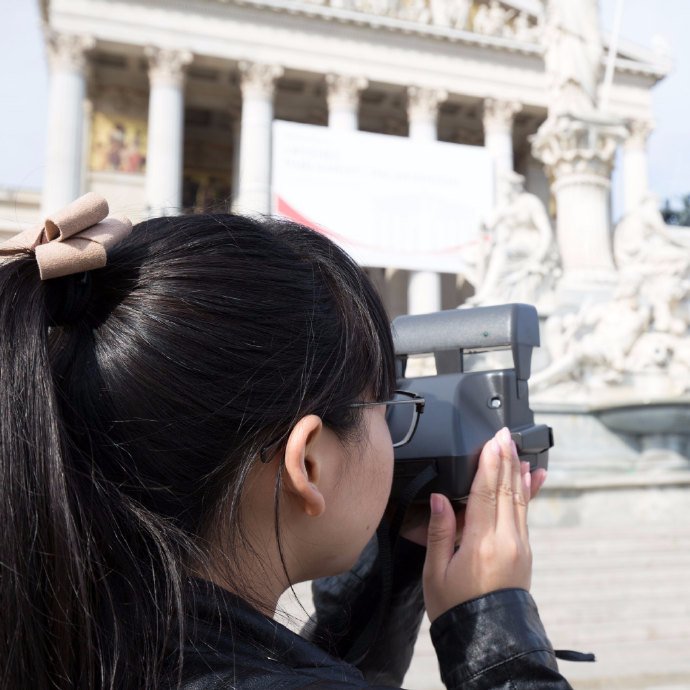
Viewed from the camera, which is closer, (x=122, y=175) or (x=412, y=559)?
(x=412, y=559)

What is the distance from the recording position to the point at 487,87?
30.6 m

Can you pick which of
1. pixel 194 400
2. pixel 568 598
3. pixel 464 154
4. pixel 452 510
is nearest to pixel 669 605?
pixel 568 598

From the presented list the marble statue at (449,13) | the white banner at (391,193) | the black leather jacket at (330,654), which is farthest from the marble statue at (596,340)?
the marble statue at (449,13)

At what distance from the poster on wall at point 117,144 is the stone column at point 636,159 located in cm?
1954

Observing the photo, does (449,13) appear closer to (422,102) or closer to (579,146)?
(422,102)

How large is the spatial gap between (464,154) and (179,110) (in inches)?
423

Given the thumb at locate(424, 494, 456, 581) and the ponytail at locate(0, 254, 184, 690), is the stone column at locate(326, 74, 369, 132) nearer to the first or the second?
the thumb at locate(424, 494, 456, 581)

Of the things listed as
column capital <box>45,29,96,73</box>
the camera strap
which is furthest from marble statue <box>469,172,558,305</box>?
column capital <box>45,29,96,73</box>

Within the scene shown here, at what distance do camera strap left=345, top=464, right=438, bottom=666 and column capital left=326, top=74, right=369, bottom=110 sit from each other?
28954 millimetres

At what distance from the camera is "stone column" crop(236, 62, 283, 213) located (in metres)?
25.9

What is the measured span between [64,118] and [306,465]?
2727 centimetres

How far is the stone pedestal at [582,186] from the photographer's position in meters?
9.58

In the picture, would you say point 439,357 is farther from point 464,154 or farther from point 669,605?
point 464,154

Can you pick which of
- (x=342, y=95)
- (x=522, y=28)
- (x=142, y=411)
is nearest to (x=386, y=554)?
(x=142, y=411)
